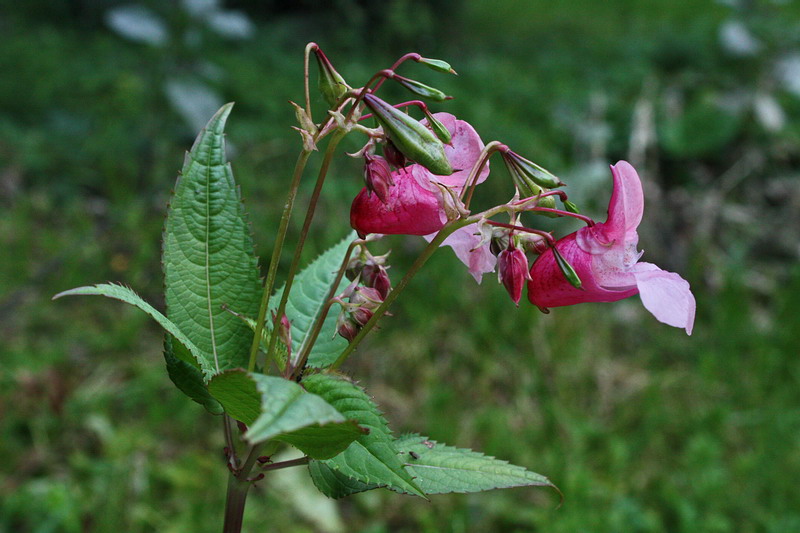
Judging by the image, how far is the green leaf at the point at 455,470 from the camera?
74 cm

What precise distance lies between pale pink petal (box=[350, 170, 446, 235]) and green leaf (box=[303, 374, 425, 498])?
0.16 m

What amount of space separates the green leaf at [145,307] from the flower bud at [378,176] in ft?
0.75

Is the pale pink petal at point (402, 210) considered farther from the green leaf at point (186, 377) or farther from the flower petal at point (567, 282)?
the green leaf at point (186, 377)

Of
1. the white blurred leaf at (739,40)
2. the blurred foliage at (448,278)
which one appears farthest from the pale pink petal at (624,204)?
the white blurred leaf at (739,40)

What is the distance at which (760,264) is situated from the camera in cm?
336

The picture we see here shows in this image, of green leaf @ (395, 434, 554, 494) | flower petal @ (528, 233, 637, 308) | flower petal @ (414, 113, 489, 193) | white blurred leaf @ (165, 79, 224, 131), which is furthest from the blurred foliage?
flower petal @ (414, 113, 489, 193)

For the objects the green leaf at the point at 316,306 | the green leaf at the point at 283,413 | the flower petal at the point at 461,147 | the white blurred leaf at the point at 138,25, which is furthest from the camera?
the white blurred leaf at the point at 138,25

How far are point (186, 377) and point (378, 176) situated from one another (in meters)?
0.31

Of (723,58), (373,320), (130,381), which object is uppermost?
(373,320)

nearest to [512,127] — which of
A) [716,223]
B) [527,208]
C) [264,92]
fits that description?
[716,223]

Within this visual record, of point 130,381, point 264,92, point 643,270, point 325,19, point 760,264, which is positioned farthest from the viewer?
point 325,19

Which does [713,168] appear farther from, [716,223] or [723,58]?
[723,58]

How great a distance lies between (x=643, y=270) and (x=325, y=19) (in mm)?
3778

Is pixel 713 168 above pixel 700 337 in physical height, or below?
above
